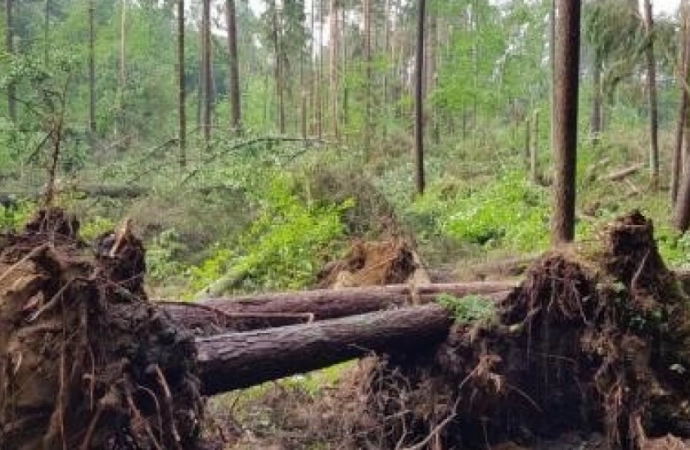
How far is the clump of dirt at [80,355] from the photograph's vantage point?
4.10 metres

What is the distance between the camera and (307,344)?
624 centimetres

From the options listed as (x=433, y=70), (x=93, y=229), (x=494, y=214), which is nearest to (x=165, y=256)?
(x=93, y=229)

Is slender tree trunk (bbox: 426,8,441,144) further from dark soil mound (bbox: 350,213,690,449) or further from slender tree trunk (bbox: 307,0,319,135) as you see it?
dark soil mound (bbox: 350,213,690,449)

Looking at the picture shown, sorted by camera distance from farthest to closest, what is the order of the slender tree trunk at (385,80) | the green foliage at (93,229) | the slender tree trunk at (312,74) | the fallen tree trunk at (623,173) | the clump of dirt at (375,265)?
the slender tree trunk at (312,74) < the slender tree trunk at (385,80) < the fallen tree trunk at (623,173) < the clump of dirt at (375,265) < the green foliage at (93,229)

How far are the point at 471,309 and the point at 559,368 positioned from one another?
93 centimetres

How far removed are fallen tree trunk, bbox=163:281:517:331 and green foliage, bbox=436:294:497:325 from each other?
0.26 m

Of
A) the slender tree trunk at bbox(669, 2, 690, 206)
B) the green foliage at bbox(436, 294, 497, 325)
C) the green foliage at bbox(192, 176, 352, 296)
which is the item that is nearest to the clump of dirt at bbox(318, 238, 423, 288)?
the green foliage at bbox(192, 176, 352, 296)

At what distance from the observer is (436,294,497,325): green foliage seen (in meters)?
6.84

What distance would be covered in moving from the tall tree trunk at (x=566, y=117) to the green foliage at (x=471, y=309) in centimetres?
A: 306

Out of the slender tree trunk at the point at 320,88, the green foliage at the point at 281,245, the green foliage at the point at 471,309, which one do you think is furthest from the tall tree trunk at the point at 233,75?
the green foliage at the point at 471,309

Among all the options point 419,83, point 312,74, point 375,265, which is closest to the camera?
point 375,265

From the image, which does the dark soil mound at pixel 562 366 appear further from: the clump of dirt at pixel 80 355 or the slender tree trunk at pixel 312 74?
the slender tree trunk at pixel 312 74

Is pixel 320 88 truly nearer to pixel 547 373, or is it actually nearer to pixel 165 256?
pixel 165 256

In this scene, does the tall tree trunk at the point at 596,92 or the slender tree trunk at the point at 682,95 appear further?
the tall tree trunk at the point at 596,92
